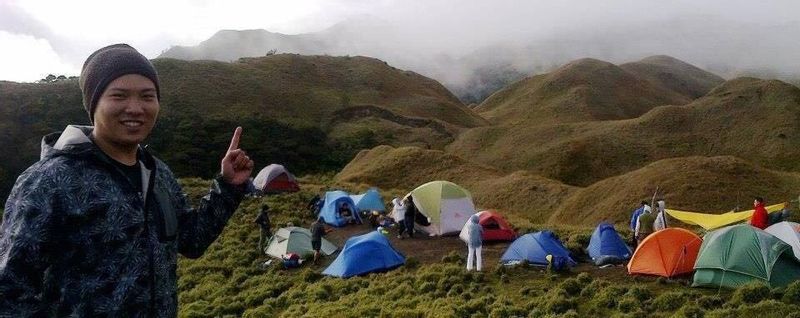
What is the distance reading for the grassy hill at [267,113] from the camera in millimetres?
62312

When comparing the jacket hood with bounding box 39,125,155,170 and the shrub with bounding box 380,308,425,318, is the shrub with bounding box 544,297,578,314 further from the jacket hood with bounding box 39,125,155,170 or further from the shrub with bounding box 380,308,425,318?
the jacket hood with bounding box 39,125,155,170

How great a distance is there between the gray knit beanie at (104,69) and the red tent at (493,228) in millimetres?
18748

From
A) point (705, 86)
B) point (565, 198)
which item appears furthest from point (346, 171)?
point (705, 86)

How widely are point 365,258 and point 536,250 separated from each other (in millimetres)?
5357

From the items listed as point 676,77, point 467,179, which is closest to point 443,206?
point 467,179

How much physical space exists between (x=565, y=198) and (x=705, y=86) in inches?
5941

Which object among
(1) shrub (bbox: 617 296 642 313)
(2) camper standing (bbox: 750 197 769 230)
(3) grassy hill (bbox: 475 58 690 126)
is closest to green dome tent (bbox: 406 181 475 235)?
(2) camper standing (bbox: 750 197 769 230)

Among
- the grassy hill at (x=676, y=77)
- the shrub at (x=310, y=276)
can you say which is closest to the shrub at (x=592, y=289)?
the shrub at (x=310, y=276)

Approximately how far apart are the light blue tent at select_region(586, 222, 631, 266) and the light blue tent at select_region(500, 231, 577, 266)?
2.83 ft

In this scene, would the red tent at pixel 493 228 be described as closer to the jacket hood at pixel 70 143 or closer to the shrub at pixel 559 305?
the shrub at pixel 559 305

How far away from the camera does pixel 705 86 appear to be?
16338cm

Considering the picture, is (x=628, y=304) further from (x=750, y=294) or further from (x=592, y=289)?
(x=750, y=294)

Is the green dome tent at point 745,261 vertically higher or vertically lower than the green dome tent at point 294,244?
higher

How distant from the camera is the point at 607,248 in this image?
17812 millimetres
